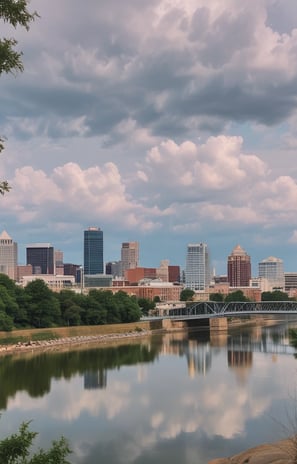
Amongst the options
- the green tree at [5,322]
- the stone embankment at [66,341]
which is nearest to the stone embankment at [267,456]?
the stone embankment at [66,341]

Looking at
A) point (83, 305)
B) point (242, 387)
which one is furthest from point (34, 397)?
point (83, 305)

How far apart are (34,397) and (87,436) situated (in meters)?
13.8

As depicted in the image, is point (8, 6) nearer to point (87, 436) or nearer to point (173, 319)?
point (87, 436)

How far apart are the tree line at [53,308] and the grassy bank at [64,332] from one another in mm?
1393

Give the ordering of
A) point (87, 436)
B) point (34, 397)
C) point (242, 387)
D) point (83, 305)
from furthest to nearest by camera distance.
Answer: point (83, 305) < point (242, 387) < point (34, 397) < point (87, 436)

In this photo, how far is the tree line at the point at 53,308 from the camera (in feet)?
267

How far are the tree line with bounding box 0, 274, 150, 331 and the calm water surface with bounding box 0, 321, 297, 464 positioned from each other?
1239 centimetres

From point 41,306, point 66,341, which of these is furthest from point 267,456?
point 41,306

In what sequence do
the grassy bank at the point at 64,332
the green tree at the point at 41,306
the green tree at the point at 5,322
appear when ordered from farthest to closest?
the green tree at the point at 41,306 → the grassy bank at the point at 64,332 → the green tree at the point at 5,322

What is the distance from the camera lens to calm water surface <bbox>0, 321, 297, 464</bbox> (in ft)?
101

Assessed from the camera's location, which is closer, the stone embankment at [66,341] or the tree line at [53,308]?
the stone embankment at [66,341]

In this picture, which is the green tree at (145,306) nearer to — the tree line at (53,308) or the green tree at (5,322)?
the tree line at (53,308)

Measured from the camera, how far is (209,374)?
5781cm

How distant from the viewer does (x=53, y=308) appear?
290 feet
